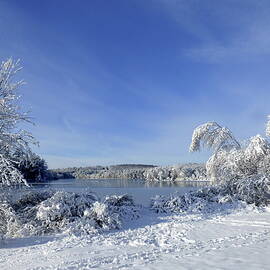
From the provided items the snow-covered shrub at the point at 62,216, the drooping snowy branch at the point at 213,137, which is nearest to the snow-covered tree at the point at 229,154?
the drooping snowy branch at the point at 213,137

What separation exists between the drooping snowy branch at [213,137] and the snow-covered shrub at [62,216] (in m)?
7.71

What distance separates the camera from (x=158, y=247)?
337 inches

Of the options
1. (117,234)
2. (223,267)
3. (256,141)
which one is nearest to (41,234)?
(117,234)

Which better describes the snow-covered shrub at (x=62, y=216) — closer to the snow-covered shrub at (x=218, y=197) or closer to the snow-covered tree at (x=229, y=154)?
the snow-covered shrub at (x=218, y=197)

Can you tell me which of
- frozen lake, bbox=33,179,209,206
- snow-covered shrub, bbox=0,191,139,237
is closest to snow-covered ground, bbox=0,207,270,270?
snow-covered shrub, bbox=0,191,139,237

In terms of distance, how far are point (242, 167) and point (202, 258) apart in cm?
1168

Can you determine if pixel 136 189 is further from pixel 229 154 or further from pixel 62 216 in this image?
pixel 62 216

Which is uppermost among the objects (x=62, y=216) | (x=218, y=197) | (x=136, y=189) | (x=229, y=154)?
(x=229, y=154)

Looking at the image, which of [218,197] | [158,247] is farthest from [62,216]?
Answer: [218,197]

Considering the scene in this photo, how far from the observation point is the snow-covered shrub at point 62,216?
1113cm

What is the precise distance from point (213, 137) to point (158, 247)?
40.0 ft

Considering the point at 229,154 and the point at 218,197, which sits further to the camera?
the point at 229,154

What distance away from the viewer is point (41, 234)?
11211mm

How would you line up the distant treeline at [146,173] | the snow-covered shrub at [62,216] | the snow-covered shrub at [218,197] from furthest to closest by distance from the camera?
the distant treeline at [146,173] < the snow-covered shrub at [218,197] < the snow-covered shrub at [62,216]
